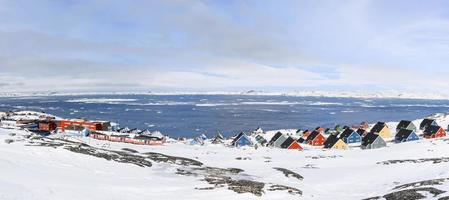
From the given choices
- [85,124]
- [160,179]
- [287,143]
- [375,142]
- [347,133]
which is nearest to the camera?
[160,179]

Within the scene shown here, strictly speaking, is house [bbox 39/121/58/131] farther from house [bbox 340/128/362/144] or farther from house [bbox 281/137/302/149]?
house [bbox 340/128/362/144]

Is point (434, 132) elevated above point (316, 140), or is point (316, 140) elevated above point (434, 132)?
point (434, 132)

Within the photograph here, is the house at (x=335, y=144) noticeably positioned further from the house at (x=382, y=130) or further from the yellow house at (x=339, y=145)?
the house at (x=382, y=130)

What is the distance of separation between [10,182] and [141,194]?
685cm

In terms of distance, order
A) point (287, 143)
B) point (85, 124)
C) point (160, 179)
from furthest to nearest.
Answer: point (85, 124)
point (287, 143)
point (160, 179)

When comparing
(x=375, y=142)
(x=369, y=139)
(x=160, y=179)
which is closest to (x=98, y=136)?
(x=369, y=139)

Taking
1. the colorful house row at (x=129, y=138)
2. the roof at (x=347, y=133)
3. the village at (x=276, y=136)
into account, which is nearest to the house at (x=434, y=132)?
the village at (x=276, y=136)

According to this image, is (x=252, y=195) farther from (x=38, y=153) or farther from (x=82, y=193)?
(x=38, y=153)

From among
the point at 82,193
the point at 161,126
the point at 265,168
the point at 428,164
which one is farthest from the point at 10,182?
the point at 161,126

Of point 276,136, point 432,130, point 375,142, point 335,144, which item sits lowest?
point 335,144

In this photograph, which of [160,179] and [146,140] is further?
[146,140]

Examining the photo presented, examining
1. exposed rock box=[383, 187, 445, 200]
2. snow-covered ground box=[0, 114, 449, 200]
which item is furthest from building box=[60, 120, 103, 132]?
exposed rock box=[383, 187, 445, 200]

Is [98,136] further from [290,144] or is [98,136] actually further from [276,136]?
[276,136]

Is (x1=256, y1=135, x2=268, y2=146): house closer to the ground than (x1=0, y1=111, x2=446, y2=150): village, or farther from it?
closer to the ground
